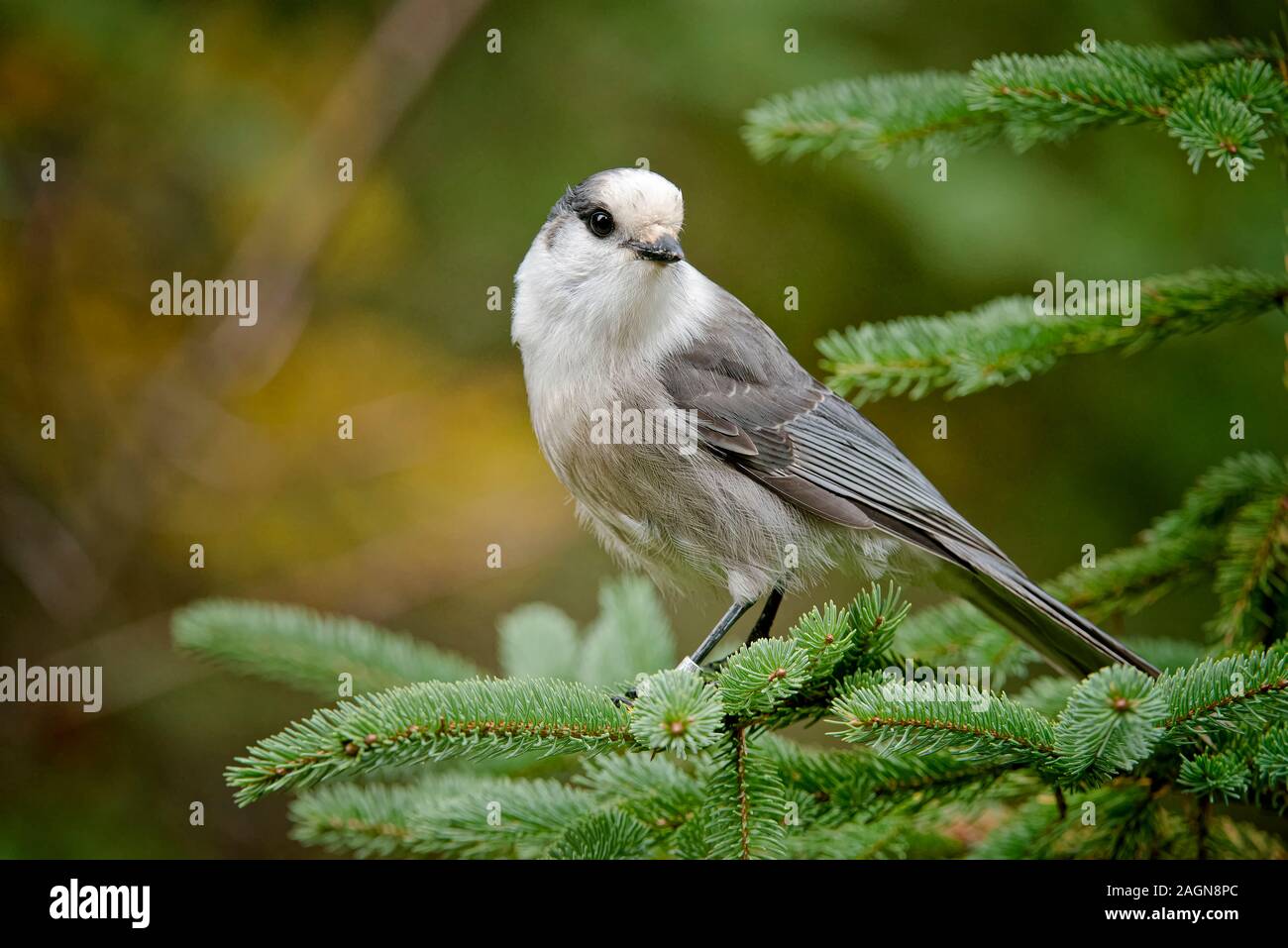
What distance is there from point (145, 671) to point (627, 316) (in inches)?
74.2

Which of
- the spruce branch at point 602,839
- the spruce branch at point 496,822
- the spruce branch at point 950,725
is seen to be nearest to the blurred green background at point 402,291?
the spruce branch at point 496,822

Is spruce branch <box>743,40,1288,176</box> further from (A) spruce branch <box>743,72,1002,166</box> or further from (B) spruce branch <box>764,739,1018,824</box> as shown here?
(B) spruce branch <box>764,739,1018,824</box>

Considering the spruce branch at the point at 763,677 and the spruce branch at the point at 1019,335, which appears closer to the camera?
the spruce branch at the point at 763,677

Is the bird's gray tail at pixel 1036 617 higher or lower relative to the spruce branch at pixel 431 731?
higher

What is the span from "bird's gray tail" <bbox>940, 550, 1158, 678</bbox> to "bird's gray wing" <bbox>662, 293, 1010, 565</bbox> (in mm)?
71

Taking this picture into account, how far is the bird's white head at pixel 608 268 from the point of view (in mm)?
2342

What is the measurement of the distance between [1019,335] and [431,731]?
1.32 m

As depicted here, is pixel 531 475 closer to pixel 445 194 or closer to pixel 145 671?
pixel 445 194

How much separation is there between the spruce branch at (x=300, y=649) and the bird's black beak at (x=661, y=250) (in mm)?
922

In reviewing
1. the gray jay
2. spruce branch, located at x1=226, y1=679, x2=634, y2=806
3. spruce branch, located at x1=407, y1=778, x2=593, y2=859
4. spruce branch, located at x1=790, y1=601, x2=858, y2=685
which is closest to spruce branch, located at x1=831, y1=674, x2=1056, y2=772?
spruce branch, located at x1=790, y1=601, x2=858, y2=685

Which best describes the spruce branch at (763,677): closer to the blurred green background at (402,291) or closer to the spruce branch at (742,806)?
the spruce branch at (742,806)

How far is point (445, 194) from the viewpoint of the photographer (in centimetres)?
379

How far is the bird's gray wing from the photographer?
2438 millimetres
